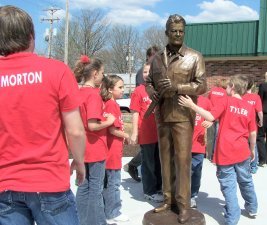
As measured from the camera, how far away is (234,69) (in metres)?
11.0

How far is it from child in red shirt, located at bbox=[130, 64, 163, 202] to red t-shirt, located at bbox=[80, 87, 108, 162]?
1353 mm

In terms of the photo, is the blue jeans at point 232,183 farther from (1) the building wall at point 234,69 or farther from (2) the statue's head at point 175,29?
(1) the building wall at point 234,69

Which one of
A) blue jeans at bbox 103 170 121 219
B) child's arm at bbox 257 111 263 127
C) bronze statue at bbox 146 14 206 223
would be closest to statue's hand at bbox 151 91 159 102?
bronze statue at bbox 146 14 206 223

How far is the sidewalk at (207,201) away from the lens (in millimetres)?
4762

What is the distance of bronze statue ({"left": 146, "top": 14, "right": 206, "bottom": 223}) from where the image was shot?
4.00 metres

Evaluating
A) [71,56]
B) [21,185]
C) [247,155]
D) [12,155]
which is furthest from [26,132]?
[71,56]

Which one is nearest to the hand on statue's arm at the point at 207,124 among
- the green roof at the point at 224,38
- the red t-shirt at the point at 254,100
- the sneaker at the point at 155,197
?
the sneaker at the point at 155,197

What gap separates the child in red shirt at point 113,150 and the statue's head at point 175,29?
0.83 meters

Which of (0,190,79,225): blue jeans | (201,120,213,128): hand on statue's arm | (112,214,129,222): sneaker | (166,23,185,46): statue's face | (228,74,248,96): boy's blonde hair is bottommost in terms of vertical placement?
(112,214,129,222): sneaker

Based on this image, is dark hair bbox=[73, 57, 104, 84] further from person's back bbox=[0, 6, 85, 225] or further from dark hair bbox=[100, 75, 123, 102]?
person's back bbox=[0, 6, 85, 225]

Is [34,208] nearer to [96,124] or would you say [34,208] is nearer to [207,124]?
[96,124]

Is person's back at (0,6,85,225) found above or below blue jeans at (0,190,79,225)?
above

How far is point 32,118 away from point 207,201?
12.7 feet

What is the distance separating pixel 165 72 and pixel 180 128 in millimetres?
580
